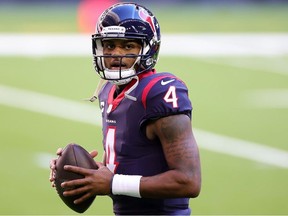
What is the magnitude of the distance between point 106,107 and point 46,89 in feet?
22.0

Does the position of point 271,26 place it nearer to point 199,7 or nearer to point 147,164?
point 199,7

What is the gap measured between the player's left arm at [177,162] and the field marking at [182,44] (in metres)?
9.40

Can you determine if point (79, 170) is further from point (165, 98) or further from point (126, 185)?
point (165, 98)

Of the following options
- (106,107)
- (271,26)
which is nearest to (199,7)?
(271,26)

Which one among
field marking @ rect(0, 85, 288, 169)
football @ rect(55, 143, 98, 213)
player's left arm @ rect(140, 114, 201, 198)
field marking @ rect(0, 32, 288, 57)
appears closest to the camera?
player's left arm @ rect(140, 114, 201, 198)

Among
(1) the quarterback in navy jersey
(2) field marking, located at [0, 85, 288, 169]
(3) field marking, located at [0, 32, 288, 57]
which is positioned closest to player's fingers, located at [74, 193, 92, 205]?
(1) the quarterback in navy jersey

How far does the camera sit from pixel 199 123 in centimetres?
913

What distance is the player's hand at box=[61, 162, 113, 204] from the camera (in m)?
3.76

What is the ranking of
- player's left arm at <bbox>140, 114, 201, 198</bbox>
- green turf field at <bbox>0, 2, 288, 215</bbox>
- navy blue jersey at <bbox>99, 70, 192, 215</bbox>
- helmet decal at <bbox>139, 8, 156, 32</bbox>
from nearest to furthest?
player's left arm at <bbox>140, 114, 201, 198</bbox>
navy blue jersey at <bbox>99, 70, 192, 215</bbox>
helmet decal at <bbox>139, 8, 156, 32</bbox>
green turf field at <bbox>0, 2, 288, 215</bbox>

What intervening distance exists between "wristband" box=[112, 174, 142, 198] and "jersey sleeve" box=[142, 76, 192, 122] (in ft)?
0.91

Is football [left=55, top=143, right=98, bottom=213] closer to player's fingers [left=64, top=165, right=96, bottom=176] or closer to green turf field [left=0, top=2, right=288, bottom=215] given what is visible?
player's fingers [left=64, top=165, right=96, bottom=176]

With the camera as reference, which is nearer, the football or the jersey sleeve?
the jersey sleeve

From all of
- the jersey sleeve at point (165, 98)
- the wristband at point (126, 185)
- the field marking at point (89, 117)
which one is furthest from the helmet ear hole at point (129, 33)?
the field marking at point (89, 117)

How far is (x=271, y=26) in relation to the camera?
1535cm
